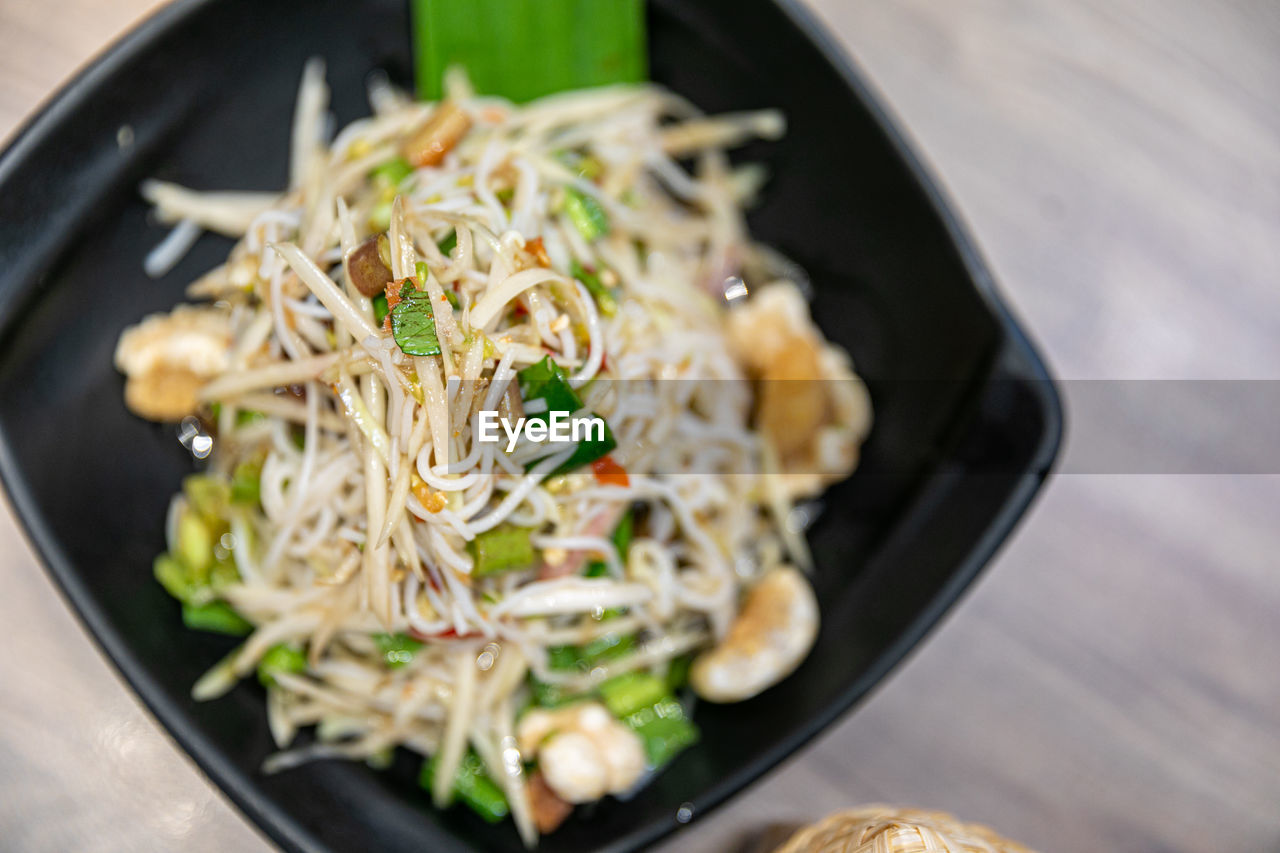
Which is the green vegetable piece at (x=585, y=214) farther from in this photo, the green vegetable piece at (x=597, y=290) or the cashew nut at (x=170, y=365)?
the cashew nut at (x=170, y=365)

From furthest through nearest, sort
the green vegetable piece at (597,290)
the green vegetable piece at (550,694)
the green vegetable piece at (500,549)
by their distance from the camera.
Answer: the green vegetable piece at (550,694) → the green vegetable piece at (597,290) → the green vegetable piece at (500,549)

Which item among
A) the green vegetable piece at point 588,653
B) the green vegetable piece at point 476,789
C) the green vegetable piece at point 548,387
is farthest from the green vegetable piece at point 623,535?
the green vegetable piece at point 476,789

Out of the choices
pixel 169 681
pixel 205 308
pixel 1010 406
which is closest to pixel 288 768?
pixel 169 681

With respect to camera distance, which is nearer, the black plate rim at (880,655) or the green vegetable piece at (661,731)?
the black plate rim at (880,655)

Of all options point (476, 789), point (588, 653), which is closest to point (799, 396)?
point (588, 653)

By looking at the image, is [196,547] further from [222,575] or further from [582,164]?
[582,164]

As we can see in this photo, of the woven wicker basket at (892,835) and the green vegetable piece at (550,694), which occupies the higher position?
the green vegetable piece at (550,694)

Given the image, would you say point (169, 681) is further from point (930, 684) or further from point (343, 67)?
point (930, 684)

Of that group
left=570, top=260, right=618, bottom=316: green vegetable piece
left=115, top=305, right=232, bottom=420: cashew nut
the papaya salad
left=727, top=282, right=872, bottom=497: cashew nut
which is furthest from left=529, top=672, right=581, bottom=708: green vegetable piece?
left=115, top=305, right=232, bottom=420: cashew nut
